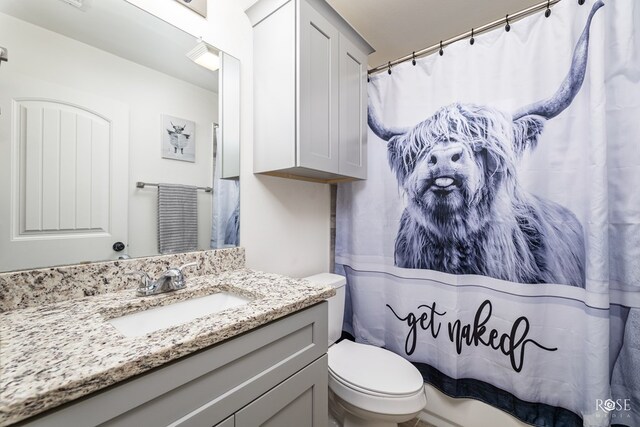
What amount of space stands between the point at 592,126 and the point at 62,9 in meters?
1.93

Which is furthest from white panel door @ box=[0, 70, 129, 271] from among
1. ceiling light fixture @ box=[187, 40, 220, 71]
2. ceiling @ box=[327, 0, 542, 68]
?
ceiling @ box=[327, 0, 542, 68]

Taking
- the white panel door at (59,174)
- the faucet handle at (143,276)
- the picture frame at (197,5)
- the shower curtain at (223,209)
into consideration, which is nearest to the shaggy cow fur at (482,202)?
the shower curtain at (223,209)

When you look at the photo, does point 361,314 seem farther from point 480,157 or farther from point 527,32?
point 527,32

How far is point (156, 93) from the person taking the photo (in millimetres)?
1017

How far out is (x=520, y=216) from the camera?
1.20 metres

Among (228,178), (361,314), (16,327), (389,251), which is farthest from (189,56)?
(361,314)

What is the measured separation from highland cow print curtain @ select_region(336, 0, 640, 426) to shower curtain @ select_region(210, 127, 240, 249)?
821 millimetres

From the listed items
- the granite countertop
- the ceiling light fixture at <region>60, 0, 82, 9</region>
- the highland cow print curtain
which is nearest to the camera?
the granite countertop

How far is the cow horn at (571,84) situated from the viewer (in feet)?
3.46

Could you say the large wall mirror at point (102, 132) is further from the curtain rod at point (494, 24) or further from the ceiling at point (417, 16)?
the curtain rod at point (494, 24)

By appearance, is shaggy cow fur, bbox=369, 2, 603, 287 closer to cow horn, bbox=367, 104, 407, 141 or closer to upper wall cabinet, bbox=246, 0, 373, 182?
cow horn, bbox=367, 104, 407, 141

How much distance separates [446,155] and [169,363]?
56.0 inches

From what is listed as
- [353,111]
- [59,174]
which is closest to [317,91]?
[353,111]

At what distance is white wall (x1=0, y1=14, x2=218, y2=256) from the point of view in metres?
0.78
